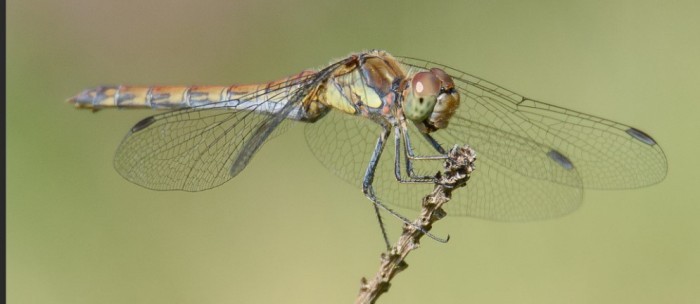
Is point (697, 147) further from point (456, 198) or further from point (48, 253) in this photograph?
point (48, 253)

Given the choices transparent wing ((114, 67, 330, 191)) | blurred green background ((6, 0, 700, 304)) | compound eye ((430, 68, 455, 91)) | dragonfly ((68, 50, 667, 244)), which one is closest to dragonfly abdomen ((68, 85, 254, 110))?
dragonfly ((68, 50, 667, 244))

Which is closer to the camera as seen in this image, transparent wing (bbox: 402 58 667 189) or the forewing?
the forewing

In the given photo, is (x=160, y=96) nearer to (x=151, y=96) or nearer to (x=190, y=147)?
(x=151, y=96)

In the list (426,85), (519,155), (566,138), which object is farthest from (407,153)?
(566,138)

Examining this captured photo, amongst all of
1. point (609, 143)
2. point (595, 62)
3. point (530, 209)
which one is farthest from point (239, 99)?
point (595, 62)

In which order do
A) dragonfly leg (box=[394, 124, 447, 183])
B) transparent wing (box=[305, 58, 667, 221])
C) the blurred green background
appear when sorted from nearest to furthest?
dragonfly leg (box=[394, 124, 447, 183]), transparent wing (box=[305, 58, 667, 221]), the blurred green background

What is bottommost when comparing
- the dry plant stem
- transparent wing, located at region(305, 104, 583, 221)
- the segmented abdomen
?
the dry plant stem

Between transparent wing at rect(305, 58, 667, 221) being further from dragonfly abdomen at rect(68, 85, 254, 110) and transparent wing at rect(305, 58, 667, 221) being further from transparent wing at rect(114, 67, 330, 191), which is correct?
dragonfly abdomen at rect(68, 85, 254, 110)
